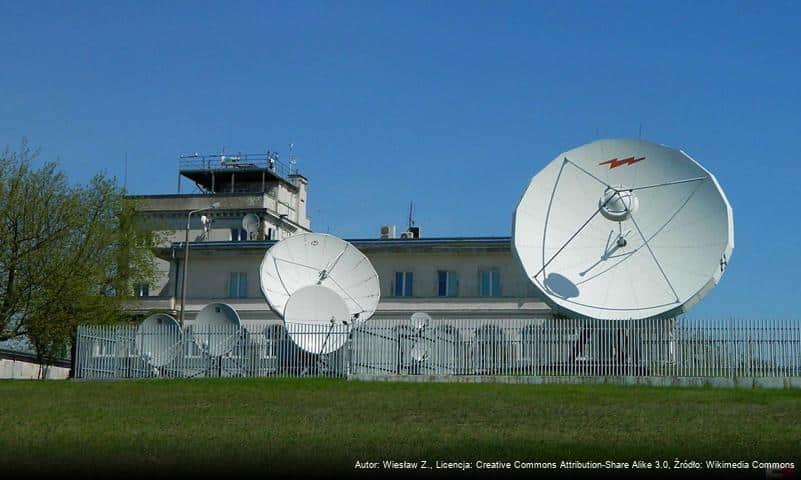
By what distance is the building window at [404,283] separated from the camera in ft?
233

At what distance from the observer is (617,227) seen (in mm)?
40094

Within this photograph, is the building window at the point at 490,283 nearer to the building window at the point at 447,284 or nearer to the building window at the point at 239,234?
the building window at the point at 447,284

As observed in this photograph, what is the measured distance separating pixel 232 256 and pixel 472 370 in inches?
1417

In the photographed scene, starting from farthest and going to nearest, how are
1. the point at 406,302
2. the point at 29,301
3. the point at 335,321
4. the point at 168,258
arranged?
the point at 168,258 < the point at 406,302 < the point at 29,301 < the point at 335,321

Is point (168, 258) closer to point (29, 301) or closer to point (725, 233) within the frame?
point (29, 301)

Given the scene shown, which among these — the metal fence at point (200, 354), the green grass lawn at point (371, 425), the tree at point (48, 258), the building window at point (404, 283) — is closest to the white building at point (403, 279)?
the building window at point (404, 283)

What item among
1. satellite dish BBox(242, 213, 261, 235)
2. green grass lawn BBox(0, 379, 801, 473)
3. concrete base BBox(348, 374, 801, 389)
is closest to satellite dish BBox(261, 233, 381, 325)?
concrete base BBox(348, 374, 801, 389)

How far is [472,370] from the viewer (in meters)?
40.2

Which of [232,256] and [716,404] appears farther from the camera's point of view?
[232,256]

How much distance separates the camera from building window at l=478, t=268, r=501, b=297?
69688 millimetres

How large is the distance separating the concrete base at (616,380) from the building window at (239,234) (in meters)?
49.6

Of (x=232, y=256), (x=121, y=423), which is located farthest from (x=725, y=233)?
(x=232, y=256)

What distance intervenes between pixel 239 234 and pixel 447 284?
2314cm

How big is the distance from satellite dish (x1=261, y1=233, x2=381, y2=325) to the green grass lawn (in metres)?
18.7
